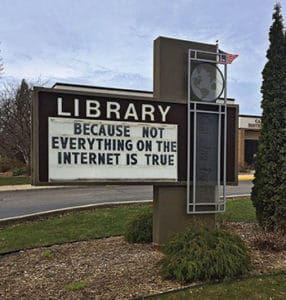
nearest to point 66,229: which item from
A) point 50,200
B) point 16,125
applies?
point 50,200

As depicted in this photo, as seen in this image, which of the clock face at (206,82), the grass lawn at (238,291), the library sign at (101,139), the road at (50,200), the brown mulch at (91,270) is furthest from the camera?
the road at (50,200)

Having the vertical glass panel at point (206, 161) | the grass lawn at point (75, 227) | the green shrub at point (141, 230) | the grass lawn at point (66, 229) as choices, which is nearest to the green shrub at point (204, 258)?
the vertical glass panel at point (206, 161)

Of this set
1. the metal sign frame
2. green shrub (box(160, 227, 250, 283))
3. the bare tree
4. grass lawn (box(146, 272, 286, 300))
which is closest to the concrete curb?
the metal sign frame

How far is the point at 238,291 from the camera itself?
403cm

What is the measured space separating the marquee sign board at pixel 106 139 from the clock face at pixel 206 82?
41cm

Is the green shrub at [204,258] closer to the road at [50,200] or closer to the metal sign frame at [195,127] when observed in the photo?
the metal sign frame at [195,127]

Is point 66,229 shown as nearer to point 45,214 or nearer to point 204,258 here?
point 45,214

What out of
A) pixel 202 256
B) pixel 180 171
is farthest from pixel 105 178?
Result: pixel 202 256

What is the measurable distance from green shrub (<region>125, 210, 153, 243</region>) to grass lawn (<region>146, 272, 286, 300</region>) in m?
2.22

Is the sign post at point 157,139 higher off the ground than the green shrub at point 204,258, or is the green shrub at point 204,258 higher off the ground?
the sign post at point 157,139

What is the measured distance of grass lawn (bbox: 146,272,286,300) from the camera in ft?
12.8

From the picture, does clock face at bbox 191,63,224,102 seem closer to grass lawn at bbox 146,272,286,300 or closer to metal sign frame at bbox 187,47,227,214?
metal sign frame at bbox 187,47,227,214

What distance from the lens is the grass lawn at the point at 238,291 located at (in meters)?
3.92

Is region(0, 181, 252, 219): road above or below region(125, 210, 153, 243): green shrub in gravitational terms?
below
